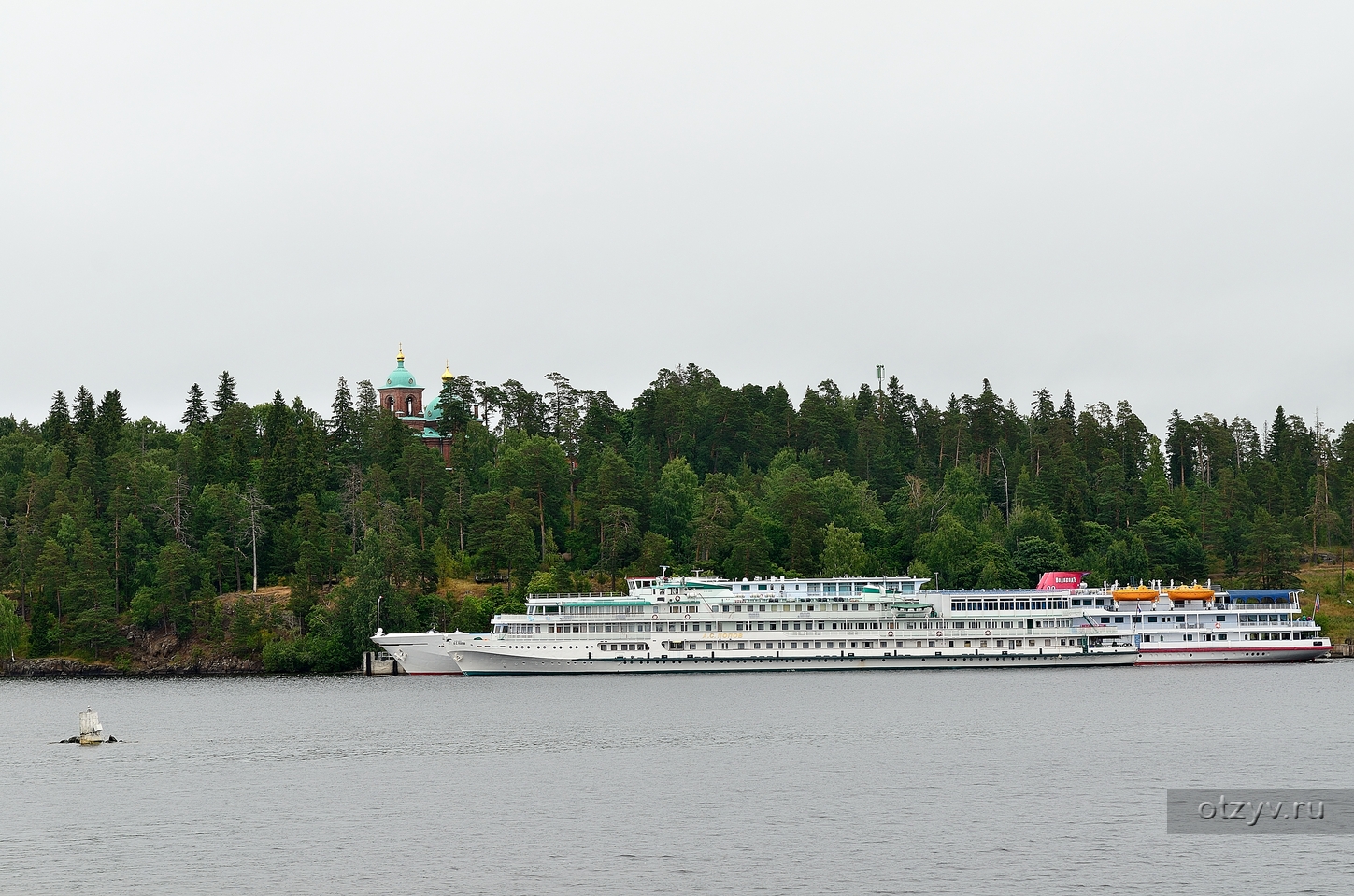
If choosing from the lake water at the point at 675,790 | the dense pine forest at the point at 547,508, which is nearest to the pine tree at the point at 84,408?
the dense pine forest at the point at 547,508

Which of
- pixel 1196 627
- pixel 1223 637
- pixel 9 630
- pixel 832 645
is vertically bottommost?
pixel 1223 637

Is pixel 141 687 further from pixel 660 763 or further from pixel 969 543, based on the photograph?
pixel 969 543

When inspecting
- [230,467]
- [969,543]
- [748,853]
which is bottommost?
[748,853]

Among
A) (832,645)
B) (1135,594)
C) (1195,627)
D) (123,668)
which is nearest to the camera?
(832,645)

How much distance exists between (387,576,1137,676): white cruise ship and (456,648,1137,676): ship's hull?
9 centimetres

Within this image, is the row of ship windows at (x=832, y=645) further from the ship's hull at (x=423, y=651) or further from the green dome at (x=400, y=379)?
the green dome at (x=400, y=379)

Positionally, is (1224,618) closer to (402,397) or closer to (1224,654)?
(1224,654)

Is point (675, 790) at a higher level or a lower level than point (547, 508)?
lower

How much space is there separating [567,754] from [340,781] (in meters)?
10.8

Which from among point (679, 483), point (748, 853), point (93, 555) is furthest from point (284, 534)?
point (748, 853)

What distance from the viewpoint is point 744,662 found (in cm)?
11781

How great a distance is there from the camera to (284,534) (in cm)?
14762

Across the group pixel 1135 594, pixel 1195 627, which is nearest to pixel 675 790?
pixel 1135 594

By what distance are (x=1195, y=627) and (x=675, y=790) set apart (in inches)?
2886
